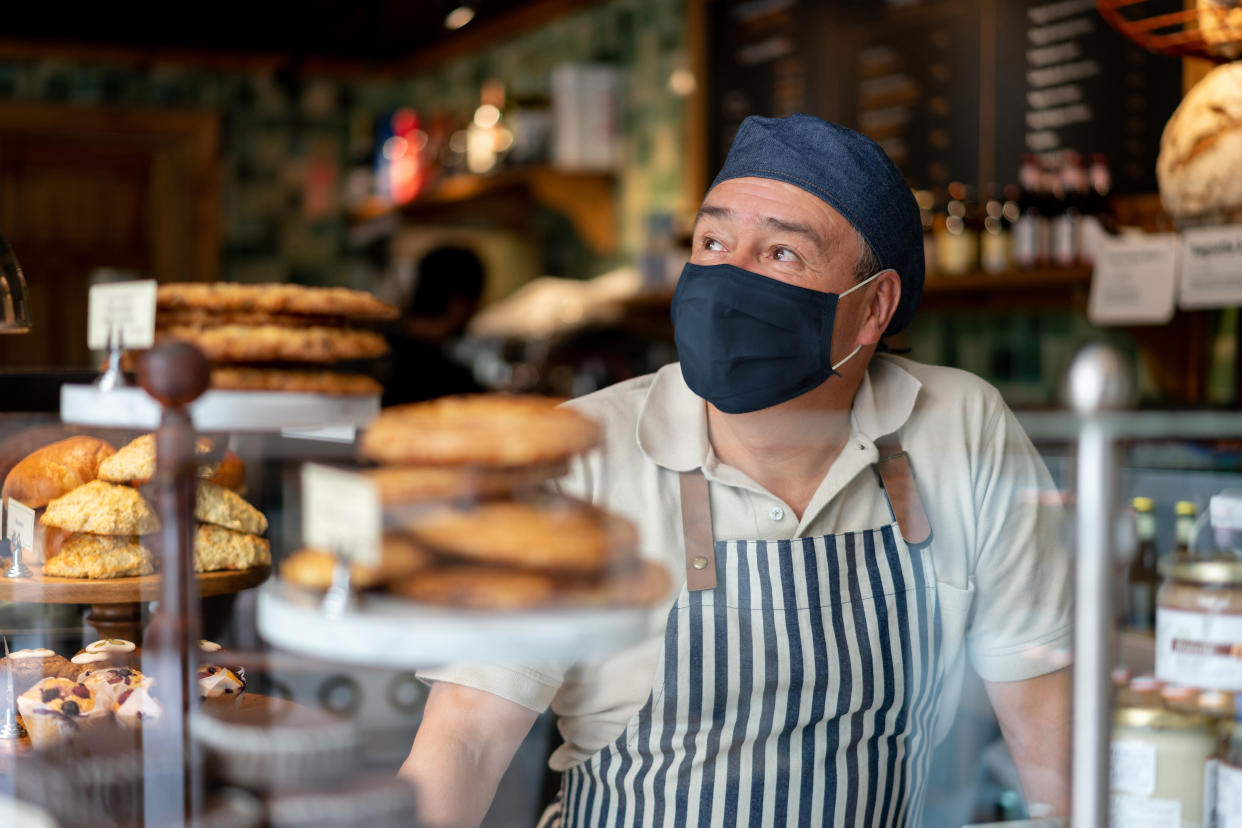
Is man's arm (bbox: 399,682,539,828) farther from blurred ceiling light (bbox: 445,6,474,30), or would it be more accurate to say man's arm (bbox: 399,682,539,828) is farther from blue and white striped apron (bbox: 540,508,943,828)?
blurred ceiling light (bbox: 445,6,474,30)

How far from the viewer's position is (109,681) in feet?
3.15

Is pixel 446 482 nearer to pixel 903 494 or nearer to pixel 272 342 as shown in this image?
pixel 272 342

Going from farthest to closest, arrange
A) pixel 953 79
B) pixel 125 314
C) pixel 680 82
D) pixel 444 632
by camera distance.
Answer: pixel 680 82, pixel 953 79, pixel 125 314, pixel 444 632

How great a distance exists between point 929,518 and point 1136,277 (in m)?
1.24

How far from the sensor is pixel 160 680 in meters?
0.73

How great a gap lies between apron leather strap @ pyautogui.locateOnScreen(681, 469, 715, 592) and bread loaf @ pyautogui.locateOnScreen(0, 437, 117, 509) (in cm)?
50

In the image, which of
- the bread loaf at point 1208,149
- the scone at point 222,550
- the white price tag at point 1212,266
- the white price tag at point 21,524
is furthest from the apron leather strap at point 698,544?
the white price tag at point 1212,266

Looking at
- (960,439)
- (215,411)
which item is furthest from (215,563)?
(960,439)

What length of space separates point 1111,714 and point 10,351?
5154mm

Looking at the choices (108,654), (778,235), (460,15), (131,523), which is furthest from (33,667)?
(460,15)

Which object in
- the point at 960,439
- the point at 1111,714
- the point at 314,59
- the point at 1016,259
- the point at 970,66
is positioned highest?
the point at 314,59

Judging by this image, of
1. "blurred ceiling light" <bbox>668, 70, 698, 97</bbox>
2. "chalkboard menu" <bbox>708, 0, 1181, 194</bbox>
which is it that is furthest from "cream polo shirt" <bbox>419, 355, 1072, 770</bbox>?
"blurred ceiling light" <bbox>668, 70, 698, 97</bbox>

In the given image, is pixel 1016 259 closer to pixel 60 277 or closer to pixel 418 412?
pixel 418 412

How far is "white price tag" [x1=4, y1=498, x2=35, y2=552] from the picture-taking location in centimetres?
103
